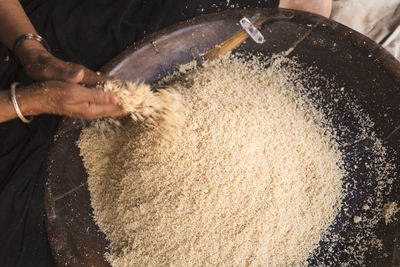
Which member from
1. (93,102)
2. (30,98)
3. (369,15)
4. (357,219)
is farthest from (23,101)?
(369,15)

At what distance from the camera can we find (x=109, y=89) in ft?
2.41

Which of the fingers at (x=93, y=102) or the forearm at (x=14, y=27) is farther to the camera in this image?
the forearm at (x=14, y=27)

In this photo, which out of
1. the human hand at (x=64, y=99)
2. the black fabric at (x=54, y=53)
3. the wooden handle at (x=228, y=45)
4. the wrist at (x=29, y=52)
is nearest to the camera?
the human hand at (x=64, y=99)

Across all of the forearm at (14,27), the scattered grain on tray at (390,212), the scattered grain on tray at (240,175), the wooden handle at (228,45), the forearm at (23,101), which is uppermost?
the forearm at (14,27)

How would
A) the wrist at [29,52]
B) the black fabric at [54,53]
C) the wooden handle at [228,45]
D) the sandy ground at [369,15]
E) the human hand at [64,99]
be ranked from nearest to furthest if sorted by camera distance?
the human hand at [64,99] < the wrist at [29,52] < the wooden handle at [228,45] < the black fabric at [54,53] < the sandy ground at [369,15]

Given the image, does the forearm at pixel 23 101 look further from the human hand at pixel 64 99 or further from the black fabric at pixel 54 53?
the black fabric at pixel 54 53

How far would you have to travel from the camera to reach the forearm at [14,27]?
2.83 feet

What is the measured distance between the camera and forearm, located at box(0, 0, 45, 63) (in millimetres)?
861

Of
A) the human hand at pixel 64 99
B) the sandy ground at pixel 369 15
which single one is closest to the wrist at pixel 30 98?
the human hand at pixel 64 99

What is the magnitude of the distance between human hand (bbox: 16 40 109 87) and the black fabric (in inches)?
12.7

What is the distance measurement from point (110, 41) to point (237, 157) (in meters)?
0.70

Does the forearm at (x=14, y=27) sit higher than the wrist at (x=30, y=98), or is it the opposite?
the forearm at (x=14, y=27)

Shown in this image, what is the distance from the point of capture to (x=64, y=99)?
2.28 feet

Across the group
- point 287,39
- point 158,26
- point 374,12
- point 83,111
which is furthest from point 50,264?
point 374,12
